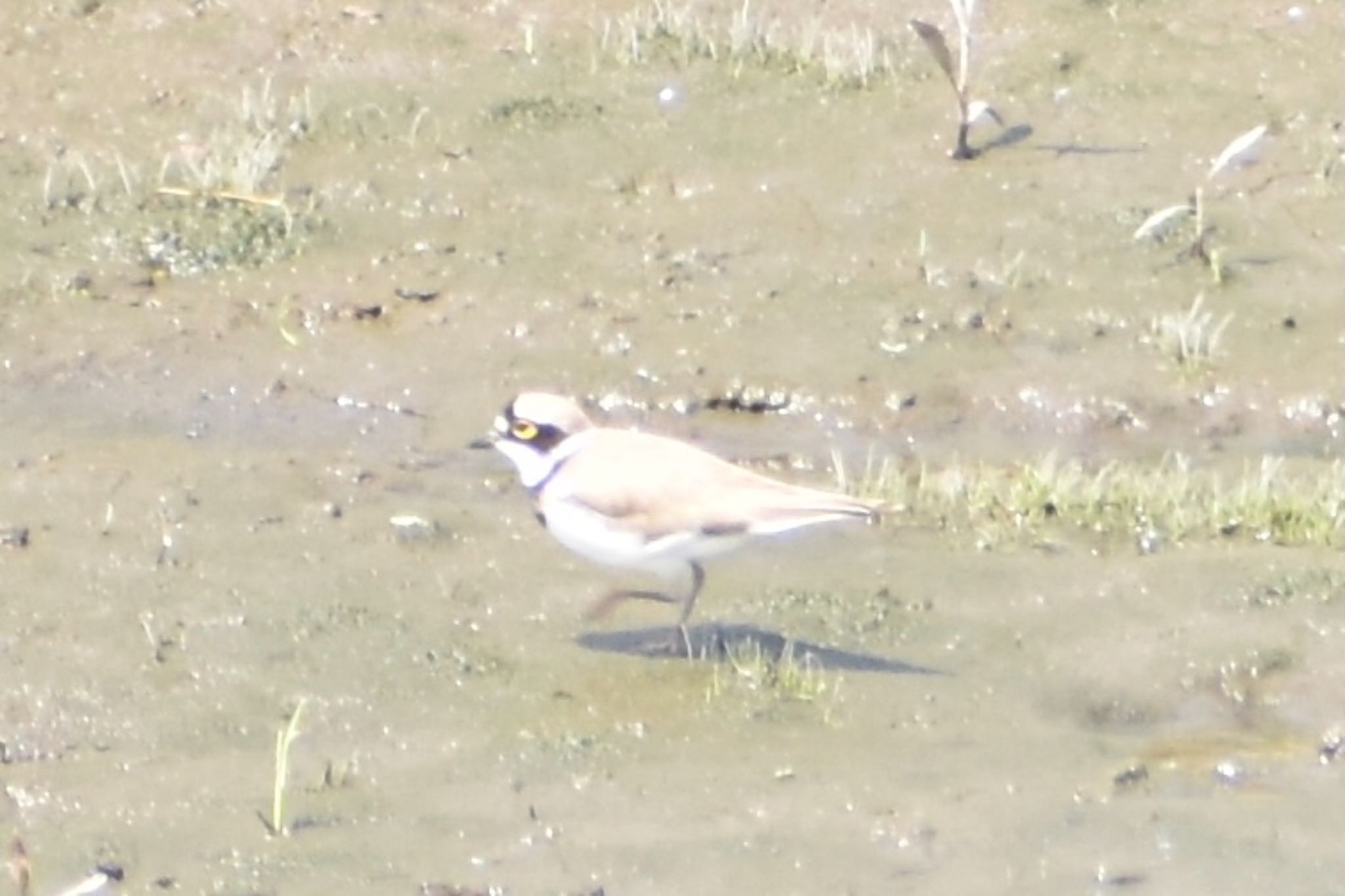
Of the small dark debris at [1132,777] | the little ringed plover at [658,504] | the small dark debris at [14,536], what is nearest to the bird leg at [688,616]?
the little ringed plover at [658,504]

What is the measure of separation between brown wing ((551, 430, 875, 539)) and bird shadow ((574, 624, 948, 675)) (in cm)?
35

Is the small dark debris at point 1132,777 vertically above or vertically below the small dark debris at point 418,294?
above

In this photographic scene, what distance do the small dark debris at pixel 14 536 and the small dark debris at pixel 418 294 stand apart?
7.35 feet

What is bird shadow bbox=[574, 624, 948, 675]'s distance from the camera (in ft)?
25.1

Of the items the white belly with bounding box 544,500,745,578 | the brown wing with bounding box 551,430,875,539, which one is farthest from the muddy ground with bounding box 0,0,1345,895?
the brown wing with bounding box 551,430,875,539

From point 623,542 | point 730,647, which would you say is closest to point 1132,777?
point 730,647

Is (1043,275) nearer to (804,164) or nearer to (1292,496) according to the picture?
(804,164)

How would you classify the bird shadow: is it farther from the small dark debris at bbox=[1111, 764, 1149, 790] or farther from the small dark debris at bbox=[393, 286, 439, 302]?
the small dark debris at bbox=[393, 286, 439, 302]

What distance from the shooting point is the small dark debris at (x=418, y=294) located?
33.9 feet

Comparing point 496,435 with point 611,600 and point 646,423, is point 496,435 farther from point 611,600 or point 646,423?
point 646,423

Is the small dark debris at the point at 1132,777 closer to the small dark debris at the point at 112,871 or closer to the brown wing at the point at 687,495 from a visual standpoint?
the brown wing at the point at 687,495

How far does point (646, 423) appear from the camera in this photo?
976 centimetres

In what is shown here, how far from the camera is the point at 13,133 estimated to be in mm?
11219

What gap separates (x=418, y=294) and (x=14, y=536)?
93.3 inches
